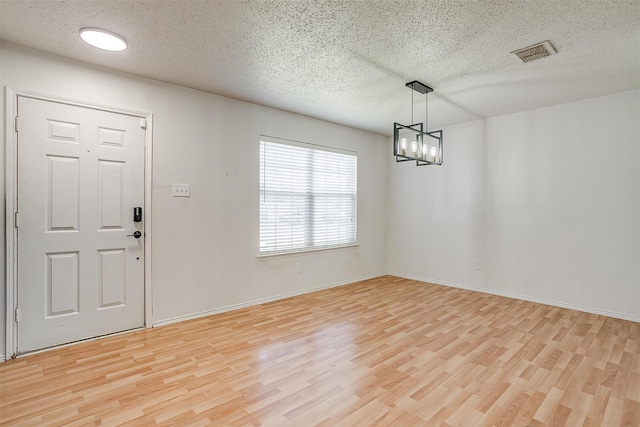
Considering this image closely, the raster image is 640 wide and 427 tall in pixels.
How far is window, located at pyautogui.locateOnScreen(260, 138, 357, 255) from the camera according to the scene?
163 inches

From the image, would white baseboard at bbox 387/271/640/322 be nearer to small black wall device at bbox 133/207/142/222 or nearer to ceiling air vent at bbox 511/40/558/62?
ceiling air vent at bbox 511/40/558/62

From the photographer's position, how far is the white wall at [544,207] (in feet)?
11.6

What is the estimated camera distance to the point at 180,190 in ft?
11.1

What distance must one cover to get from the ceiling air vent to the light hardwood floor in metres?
2.52

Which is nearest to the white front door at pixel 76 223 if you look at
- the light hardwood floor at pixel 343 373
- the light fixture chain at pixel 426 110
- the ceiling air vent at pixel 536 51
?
the light hardwood floor at pixel 343 373

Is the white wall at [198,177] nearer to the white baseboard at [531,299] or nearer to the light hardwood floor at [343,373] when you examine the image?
the light hardwood floor at [343,373]

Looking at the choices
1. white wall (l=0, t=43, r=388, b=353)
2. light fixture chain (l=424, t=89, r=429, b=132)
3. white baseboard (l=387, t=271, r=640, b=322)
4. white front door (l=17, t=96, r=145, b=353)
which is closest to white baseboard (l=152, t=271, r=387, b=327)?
white wall (l=0, t=43, r=388, b=353)

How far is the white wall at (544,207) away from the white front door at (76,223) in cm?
420

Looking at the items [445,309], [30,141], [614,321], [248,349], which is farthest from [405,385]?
[30,141]

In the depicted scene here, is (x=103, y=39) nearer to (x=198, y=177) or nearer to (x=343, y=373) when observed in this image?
(x=198, y=177)

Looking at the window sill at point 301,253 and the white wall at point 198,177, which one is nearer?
the white wall at point 198,177

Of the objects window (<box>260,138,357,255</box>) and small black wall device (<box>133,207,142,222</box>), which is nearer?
small black wall device (<box>133,207,142,222</box>)

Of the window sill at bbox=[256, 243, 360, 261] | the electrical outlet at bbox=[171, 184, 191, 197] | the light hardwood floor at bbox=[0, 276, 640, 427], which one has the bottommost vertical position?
the light hardwood floor at bbox=[0, 276, 640, 427]

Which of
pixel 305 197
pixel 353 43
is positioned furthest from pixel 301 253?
pixel 353 43
